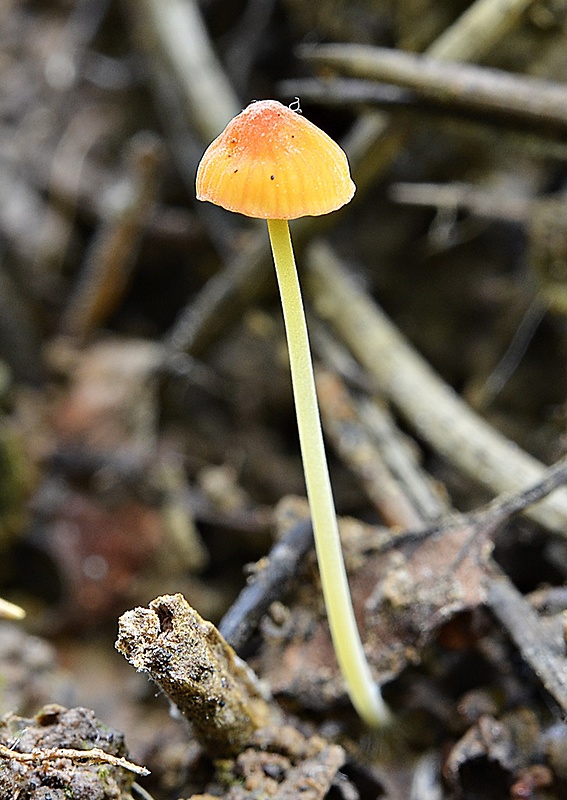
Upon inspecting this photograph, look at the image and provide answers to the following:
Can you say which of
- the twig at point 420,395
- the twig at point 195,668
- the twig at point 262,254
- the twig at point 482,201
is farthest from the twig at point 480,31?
the twig at point 195,668

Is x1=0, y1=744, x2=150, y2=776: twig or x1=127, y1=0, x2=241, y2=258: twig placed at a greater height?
x1=127, y1=0, x2=241, y2=258: twig

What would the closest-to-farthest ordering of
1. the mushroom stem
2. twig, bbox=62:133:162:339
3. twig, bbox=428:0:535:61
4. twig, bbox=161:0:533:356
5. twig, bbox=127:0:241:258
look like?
the mushroom stem → twig, bbox=428:0:535:61 → twig, bbox=161:0:533:356 → twig, bbox=62:133:162:339 → twig, bbox=127:0:241:258

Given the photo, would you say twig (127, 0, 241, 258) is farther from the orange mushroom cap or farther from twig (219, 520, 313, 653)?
the orange mushroom cap

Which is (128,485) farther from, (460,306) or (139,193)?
(460,306)

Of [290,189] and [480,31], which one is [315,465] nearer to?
[290,189]

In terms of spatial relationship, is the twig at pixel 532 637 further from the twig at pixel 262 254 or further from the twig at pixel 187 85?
the twig at pixel 187 85

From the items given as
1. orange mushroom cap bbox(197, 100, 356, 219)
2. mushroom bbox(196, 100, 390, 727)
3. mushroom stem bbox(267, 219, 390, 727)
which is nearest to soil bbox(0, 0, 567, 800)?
mushroom stem bbox(267, 219, 390, 727)
